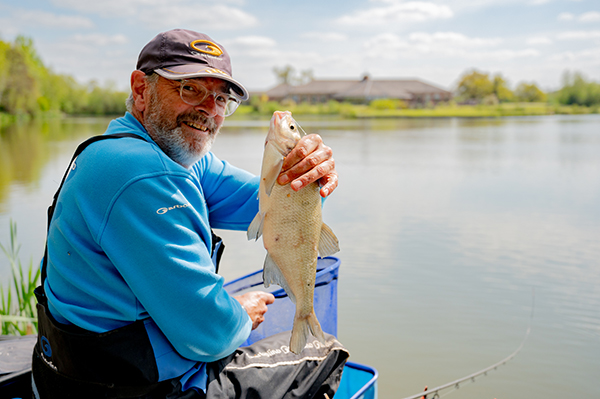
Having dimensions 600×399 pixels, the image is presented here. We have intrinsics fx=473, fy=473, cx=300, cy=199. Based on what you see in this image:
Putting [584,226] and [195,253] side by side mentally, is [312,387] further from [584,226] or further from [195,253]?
[584,226]

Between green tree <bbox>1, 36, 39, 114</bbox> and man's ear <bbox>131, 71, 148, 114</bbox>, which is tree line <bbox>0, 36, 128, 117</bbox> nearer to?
green tree <bbox>1, 36, 39, 114</bbox>

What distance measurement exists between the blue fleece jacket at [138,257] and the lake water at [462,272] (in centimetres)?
263

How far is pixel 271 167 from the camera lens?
71.7 inches

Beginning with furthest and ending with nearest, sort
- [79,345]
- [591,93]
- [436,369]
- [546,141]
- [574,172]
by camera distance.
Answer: [591,93], [546,141], [574,172], [436,369], [79,345]

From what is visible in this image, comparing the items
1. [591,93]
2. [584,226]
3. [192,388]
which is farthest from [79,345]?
[591,93]

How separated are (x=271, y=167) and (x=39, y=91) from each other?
71.6 metres

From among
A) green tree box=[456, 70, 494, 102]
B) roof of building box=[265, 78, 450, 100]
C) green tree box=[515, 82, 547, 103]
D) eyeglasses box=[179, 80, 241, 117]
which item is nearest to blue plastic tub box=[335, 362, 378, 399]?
eyeglasses box=[179, 80, 241, 117]

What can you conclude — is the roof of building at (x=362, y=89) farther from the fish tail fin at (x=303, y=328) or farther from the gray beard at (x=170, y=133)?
the fish tail fin at (x=303, y=328)

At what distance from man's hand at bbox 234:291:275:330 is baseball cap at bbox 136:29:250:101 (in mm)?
981

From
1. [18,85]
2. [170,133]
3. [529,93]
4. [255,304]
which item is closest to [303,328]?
[255,304]

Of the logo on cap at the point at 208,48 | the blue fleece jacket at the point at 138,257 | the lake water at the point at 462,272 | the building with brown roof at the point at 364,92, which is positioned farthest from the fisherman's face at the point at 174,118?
the building with brown roof at the point at 364,92

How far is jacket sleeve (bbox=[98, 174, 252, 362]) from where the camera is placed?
165 cm

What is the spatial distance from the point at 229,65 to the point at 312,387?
149cm

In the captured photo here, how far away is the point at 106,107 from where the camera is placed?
8250 centimetres
